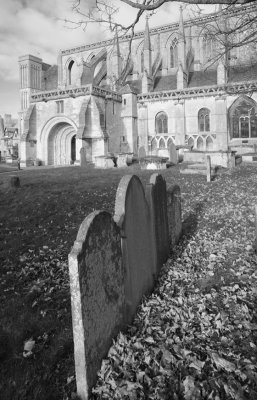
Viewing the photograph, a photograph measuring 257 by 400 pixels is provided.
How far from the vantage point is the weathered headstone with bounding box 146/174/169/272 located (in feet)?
15.0

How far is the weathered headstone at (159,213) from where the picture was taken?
457 cm

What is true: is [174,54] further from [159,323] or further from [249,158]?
[159,323]

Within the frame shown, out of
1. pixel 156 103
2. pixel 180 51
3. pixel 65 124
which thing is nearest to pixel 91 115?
pixel 65 124

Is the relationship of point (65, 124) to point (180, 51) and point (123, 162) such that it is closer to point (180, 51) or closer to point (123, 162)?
point (123, 162)

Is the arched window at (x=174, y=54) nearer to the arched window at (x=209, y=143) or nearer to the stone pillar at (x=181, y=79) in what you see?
the stone pillar at (x=181, y=79)

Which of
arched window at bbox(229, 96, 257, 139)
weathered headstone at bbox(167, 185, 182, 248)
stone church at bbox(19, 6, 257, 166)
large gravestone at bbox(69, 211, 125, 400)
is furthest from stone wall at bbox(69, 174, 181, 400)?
arched window at bbox(229, 96, 257, 139)

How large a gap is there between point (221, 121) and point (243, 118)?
2.03m

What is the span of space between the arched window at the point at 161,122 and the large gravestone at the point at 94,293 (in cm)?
2948

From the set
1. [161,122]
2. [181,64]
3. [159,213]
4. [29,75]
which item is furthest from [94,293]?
[29,75]

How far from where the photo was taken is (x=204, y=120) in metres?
29.6

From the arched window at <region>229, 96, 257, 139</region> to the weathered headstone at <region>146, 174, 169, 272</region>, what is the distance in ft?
85.4

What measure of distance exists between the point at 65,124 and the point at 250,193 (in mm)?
23769

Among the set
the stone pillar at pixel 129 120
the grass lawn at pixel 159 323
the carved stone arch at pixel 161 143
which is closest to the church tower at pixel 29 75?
the stone pillar at pixel 129 120

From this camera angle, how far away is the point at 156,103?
31344 millimetres
